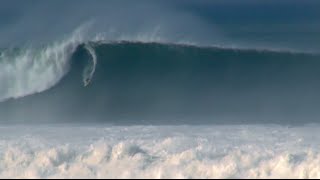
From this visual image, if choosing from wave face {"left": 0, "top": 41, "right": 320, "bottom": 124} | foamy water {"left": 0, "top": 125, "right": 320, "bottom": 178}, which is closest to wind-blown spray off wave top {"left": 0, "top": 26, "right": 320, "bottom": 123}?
wave face {"left": 0, "top": 41, "right": 320, "bottom": 124}

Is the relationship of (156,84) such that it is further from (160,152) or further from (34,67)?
(160,152)

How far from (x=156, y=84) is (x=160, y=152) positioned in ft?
11.2

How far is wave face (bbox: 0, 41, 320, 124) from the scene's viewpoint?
40.1 ft

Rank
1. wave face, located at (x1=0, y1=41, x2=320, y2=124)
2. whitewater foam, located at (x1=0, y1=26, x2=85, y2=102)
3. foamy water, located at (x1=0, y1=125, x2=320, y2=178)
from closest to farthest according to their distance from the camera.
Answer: foamy water, located at (x1=0, y1=125, x2=320, y2=178) < wave face, located at (x1=0, y1=41, x2=320, y2=124) < whitewater foam, located at (x1=0, y1=26, x2=85, y2=102)

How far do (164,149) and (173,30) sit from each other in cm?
→ 351

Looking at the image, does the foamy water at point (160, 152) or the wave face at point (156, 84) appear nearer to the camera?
the foamy water at point (160, 152)

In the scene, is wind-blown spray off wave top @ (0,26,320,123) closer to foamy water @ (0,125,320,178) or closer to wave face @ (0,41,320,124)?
wave face @ (0,41,320,124)

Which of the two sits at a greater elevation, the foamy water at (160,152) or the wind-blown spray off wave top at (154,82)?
the wind-blown spray off wave top at (154,82)

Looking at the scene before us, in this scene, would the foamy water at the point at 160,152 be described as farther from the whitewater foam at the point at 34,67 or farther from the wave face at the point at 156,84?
the whitewater foam at the point at 34,67

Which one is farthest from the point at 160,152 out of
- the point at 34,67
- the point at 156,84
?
the point at 34,67

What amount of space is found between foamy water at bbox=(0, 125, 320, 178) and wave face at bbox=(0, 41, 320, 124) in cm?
111

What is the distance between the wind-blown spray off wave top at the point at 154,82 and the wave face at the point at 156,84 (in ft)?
0.05

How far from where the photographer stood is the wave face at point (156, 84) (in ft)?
40.1

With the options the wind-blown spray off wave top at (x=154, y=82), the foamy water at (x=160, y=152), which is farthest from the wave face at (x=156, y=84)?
the foamy water at (x=160, y=152)
